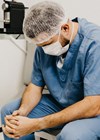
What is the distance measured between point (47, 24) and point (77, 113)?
0.43 m

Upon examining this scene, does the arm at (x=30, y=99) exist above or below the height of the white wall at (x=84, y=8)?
below

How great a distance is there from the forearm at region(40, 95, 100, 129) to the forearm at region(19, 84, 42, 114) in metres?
0.28

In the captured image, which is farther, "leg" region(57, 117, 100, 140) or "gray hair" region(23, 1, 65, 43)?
"gray hair" region(23, 1, 65, 43)

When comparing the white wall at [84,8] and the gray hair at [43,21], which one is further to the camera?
the white wall at [84,8]

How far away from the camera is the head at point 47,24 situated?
1.21 m

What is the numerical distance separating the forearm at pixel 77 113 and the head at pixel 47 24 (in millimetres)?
328

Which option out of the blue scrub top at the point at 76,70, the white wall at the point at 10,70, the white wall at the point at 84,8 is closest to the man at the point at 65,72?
the blue scrub top at the point at 76,70

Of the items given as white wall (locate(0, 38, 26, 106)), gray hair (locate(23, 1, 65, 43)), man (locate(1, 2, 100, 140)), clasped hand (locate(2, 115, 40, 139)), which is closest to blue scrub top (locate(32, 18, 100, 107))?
man (locate(1, 2, 100, 140))

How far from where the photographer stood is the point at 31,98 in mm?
1479

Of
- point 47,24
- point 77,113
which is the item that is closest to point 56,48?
point 47,24

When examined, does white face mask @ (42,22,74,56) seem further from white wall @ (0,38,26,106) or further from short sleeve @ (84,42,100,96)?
white wall @ (0,38,26,106)

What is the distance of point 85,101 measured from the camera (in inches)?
45.4

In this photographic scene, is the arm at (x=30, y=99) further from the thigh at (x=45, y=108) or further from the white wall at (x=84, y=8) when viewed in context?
the white wall at (x=84, y=8)

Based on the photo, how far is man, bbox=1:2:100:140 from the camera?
1154 mm
